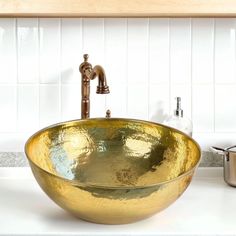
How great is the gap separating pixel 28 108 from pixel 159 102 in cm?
44

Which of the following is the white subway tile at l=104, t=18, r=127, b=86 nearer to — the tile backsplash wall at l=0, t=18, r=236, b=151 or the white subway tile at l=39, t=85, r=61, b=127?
the tile backsplash wall at l=0, t=18, r=236, b=151

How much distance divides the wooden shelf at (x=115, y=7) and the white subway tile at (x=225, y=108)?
377mm

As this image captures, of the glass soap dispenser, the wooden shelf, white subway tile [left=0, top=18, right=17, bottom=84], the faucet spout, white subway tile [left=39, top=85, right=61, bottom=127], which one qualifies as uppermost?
the wooden shelf

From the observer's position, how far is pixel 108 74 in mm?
1867

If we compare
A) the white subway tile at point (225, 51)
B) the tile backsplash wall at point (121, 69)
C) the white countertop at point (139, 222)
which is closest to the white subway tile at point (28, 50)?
the tile backsplash wall at point (121, 69)

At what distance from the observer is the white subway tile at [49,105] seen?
1.86m

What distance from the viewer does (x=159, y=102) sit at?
1884 mm

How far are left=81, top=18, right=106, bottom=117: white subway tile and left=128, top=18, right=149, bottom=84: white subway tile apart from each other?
10 centimetres

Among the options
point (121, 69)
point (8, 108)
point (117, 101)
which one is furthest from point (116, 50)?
point (8, 108)

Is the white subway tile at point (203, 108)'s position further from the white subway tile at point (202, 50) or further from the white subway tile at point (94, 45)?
the white subway tile at point (94, 45)

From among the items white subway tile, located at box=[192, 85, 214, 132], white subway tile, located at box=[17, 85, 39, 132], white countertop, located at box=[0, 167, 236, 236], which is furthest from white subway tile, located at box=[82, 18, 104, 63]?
white countertop, located at box=[0, 167, 236, 236]

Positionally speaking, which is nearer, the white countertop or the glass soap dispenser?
the white countertop

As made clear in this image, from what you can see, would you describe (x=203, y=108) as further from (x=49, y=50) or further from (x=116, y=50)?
(x=49, y=50)

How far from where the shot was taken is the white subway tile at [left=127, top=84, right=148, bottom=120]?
1.88 meters
